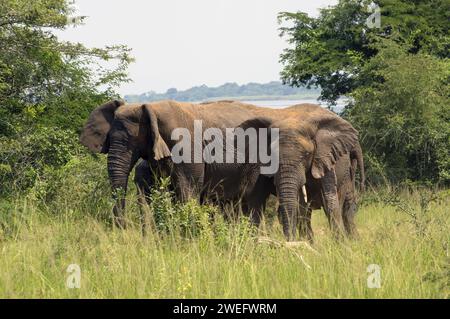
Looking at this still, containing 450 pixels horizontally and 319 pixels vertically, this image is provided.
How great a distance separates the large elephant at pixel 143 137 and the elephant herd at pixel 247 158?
0.01 m

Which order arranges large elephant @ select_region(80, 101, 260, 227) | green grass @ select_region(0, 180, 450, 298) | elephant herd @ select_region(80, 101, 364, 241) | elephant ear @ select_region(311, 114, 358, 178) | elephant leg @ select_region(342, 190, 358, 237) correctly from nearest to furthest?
green grass @ select_region(0, 180, 450, 298)
large elephant @ select_region(80, 101, 260, 227)
elephant herd @ select_region(80, 101, 364, 241)
elephant ear @ select_region(311, 114, 358, 178)
elephant leg @ select_region(342, 190, 358, 237)

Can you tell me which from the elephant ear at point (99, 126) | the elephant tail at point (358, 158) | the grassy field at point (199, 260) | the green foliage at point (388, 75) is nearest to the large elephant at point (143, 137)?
the elephant ear at point (99, 126)

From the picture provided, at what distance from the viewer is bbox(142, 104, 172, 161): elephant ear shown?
38.9 ft

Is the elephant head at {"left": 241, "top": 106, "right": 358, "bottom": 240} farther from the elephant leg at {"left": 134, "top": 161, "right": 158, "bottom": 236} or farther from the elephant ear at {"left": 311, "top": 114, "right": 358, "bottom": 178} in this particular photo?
the elephant leg at {"left": 134, "top": 161, "right": 158, "bottom": 236}

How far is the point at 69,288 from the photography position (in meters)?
8.05

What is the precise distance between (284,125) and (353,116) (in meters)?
6.97

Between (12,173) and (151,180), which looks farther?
(12,173)

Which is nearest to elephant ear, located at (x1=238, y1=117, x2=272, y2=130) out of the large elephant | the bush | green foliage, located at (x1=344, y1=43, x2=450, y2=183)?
the large elephant

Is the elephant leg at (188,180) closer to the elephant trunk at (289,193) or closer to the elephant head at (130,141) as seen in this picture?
the elephant head at (130,141)

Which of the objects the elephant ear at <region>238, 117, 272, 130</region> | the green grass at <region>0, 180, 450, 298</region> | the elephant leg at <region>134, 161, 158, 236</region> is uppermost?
the elephant ear at <region>238, 117, 272, 130</region>
